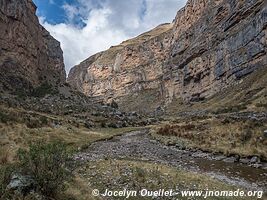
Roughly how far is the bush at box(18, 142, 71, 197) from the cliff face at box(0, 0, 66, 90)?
228ft

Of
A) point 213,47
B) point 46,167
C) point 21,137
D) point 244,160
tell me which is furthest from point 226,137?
point 213,47

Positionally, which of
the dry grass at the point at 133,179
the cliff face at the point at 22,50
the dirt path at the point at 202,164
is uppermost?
the cliff face at the point at 22,50

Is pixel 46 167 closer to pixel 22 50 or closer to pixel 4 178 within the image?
pixel 4 178

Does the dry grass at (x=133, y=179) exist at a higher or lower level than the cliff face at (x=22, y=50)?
lower

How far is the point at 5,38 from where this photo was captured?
3430 inches

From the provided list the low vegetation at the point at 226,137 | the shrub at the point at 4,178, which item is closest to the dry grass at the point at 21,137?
the shrub at the point at 4,178

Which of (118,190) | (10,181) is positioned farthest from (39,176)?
(118,190)

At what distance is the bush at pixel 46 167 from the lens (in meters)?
12.2

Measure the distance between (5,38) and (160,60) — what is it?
11282 cm

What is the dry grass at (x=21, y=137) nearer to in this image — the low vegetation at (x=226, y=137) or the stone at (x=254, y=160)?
the low vegetation at (x=226, y=137)

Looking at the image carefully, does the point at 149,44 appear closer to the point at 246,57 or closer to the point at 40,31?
the point at 40,31

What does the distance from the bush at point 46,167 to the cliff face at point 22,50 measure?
69.6 metres

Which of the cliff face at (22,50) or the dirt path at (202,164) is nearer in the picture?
the dirt path at (202,164)

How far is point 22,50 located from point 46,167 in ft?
282
